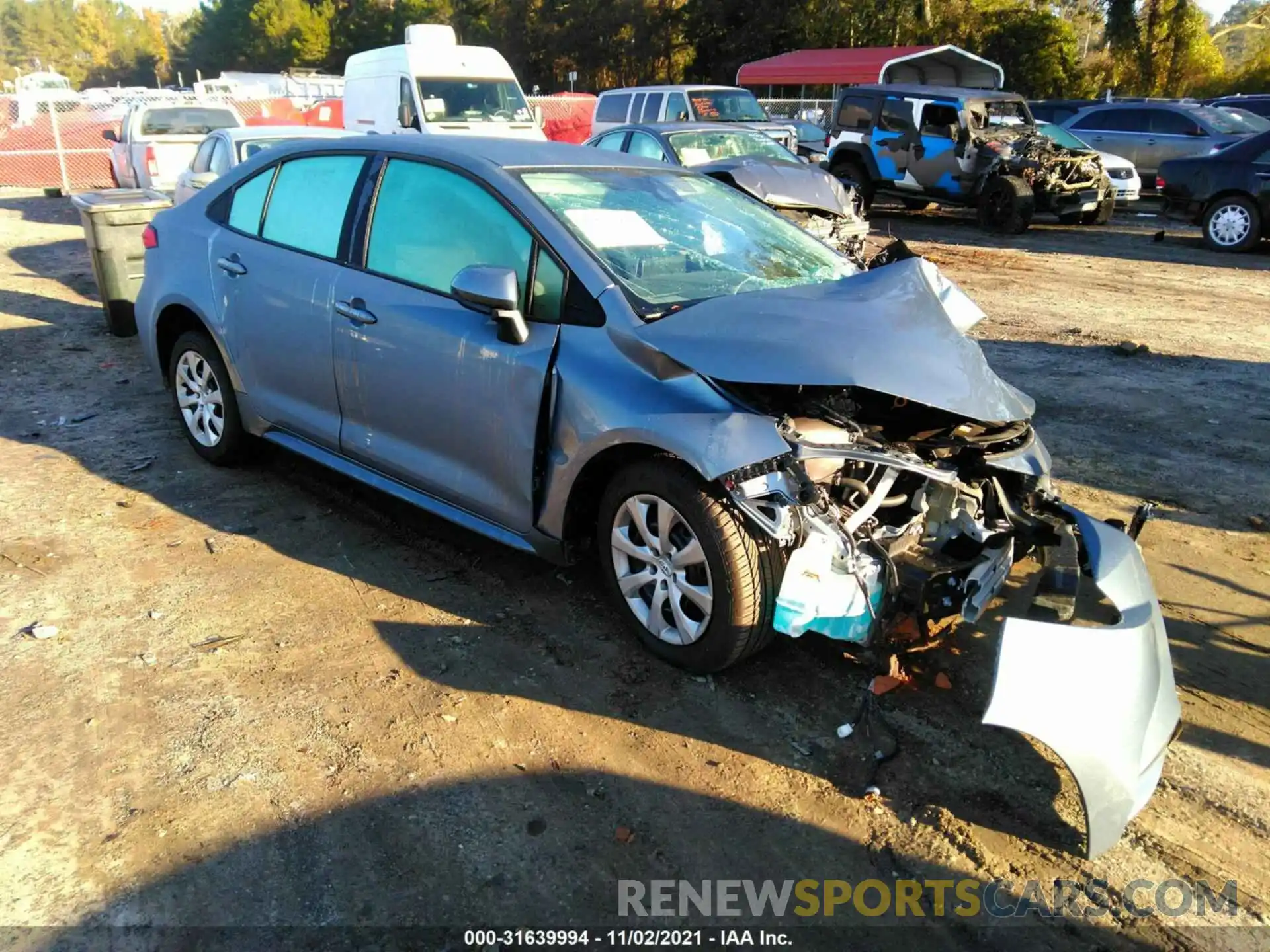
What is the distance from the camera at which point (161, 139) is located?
1351cm

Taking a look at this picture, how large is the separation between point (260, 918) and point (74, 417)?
4.79 meters

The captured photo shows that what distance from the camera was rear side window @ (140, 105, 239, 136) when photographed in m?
14.0

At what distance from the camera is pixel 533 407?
3.45 m

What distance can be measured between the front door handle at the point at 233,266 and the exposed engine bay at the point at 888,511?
107 inches

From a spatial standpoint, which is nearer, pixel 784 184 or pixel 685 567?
pixel 685 567

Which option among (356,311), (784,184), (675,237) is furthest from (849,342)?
(784,184)

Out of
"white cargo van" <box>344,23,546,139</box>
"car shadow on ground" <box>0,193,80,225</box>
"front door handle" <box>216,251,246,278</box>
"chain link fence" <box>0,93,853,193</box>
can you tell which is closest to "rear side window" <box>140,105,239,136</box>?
"car shadow on ground" <box>0,193,80,225</box>

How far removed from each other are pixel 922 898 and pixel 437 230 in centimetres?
299

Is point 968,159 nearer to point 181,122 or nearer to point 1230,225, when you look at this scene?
point 1230,225

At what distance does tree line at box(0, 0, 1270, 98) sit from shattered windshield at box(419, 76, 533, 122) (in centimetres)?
2617

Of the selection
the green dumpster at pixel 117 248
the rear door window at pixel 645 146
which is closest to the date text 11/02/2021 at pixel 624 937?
the green dumpster at pixel 117 248

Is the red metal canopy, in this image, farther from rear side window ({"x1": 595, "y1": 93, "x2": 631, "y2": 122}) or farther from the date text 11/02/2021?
the date text 11/02/2021

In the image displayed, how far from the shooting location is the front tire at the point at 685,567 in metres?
3.08

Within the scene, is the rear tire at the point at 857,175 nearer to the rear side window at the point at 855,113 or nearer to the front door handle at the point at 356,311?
A: the rear side window at the point at 855,113
